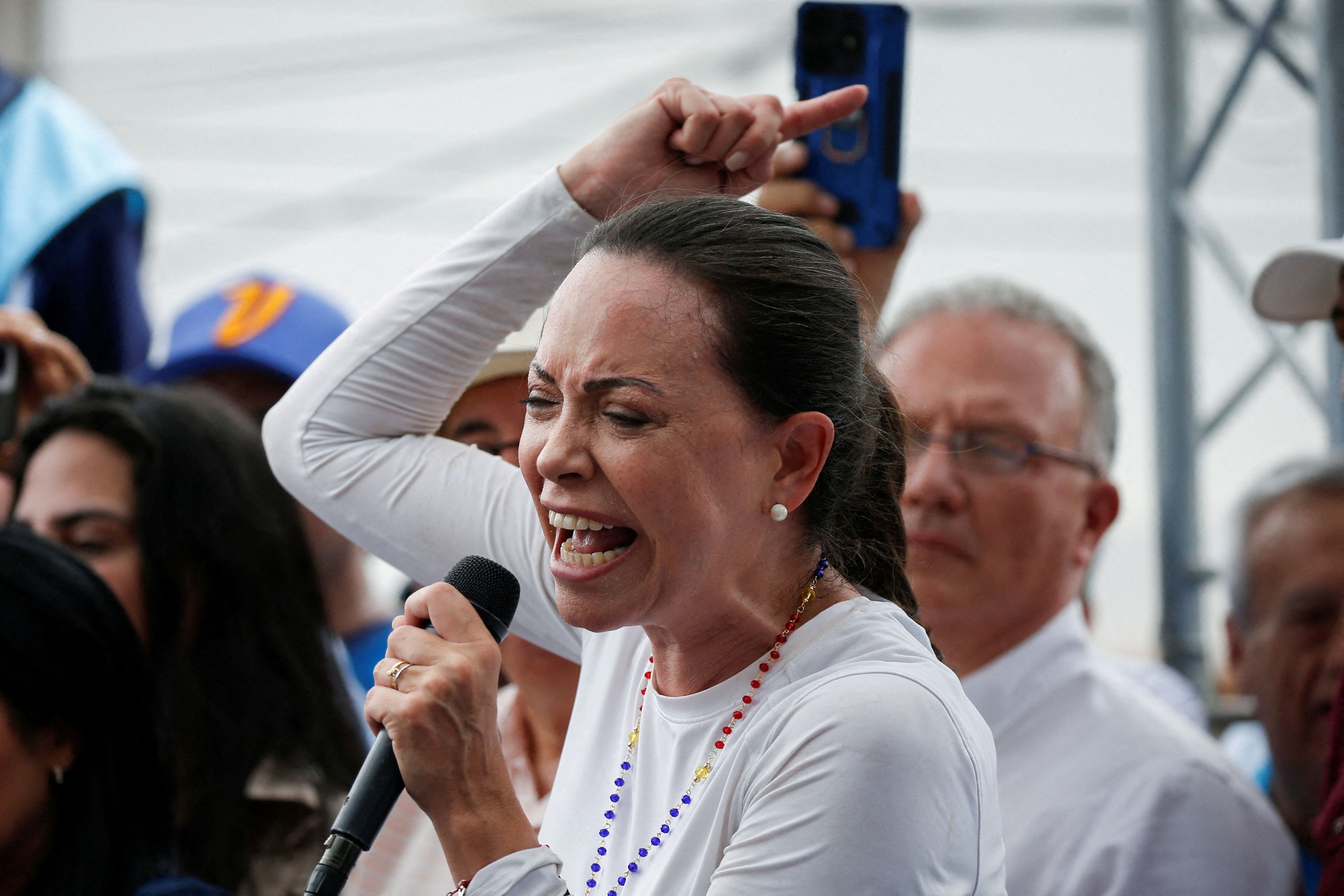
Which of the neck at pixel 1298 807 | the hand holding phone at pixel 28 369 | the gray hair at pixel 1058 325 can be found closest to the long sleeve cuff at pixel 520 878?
the gray hair at pixel 1058 325

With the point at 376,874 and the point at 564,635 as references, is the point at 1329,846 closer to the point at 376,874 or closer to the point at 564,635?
the point at 564,635

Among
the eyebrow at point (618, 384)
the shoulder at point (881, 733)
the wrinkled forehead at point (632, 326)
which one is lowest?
the shoulder at point (881, 733)

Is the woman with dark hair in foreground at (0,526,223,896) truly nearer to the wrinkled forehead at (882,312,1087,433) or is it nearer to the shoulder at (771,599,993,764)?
the shoulder at (771,599,993,764)

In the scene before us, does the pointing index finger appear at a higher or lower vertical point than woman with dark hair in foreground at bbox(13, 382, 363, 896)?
higher

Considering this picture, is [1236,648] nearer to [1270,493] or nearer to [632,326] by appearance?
[1270,493]

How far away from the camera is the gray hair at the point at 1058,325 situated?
242 cm

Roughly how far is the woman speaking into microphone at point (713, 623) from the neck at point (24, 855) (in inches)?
39.9

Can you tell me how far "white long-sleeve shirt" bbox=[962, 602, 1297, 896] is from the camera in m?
1.91

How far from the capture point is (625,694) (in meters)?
1.49

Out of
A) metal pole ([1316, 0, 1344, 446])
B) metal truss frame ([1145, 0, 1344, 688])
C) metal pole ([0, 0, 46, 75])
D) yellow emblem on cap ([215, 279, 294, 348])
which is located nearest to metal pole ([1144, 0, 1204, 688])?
metal truss frame ([1145, 0, 1344, 688])

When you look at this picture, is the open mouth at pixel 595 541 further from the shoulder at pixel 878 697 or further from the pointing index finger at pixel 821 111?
the pointing index finger at pixel 821 111

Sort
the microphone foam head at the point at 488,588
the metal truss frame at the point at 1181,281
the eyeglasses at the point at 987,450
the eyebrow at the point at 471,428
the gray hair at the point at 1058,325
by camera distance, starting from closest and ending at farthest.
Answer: the microphone foam head at the point at 488,588, the eyebrow at the point at 471,428, the eyeglasses at the point at 987,450, the gray hair at the point at 1058,325, the metal truss frame at the point at 1181,281

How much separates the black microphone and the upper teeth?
0.35 feet

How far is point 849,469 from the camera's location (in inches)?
54.9
